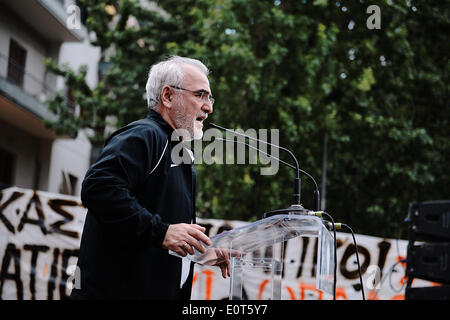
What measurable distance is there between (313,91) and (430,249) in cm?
714

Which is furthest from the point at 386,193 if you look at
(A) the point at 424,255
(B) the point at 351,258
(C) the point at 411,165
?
(A) the point at 424,255

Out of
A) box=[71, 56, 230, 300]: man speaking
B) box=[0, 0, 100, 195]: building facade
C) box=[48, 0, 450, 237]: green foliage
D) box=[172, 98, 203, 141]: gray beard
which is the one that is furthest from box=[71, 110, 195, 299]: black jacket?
box=[0, 0, 100, 195]: building facade

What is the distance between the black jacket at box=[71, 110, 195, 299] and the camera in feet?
7.25

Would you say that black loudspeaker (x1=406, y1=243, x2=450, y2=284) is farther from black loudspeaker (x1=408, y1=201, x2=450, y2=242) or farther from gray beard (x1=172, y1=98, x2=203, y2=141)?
gray beard (x1=172, y1=98, x2=203, y2=141)

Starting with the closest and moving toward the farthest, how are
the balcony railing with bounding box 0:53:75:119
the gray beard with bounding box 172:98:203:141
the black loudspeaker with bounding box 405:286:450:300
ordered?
Result: 1. the gray beard with bounding box 172:98:203:141
2. the black loudspeaker with bounding box 405:286:450:300
3. the balcony railing with bounding box 0:53:75:119

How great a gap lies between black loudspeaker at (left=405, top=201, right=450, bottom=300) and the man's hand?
9.25ft

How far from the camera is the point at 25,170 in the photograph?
16578mm

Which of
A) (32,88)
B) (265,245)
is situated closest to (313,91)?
(32,88)

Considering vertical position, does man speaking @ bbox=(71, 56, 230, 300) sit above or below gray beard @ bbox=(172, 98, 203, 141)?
below

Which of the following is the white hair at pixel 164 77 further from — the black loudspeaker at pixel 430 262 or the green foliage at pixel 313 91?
the green foliage at pixel 313 91

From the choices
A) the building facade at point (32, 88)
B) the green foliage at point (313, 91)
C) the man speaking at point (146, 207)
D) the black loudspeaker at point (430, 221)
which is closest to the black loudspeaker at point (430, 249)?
the black loudspeaker at point (430, 221)

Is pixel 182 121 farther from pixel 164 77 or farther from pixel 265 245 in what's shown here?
pixel 265 245

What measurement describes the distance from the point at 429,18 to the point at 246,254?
1123 centimetres

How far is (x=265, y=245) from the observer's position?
2512mm
